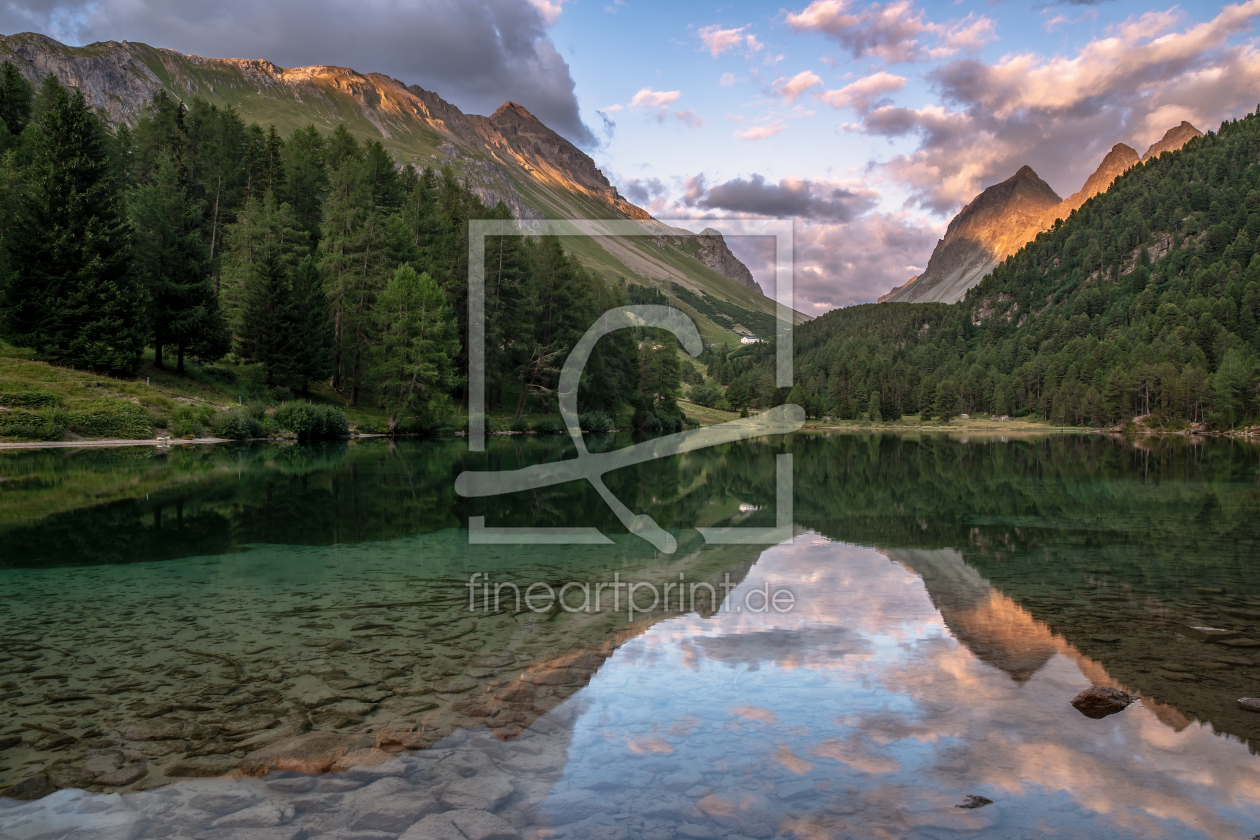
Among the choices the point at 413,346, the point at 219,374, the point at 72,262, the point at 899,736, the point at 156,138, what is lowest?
the point at 899,736

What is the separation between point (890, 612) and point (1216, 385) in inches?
6183

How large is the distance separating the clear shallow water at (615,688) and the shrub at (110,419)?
2734 centimetres

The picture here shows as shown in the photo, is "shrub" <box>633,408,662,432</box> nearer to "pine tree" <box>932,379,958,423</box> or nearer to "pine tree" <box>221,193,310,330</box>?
"pine tree" <box>221,193,310,330</box>

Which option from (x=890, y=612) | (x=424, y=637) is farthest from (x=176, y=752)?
(x=890, y=612)

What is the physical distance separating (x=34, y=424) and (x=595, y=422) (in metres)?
53.1

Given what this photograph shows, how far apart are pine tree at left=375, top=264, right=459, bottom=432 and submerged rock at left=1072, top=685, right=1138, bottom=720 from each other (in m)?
56.0

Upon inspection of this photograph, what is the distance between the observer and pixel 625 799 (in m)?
6.27

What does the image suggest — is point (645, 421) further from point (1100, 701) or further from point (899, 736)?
point (899, 736)

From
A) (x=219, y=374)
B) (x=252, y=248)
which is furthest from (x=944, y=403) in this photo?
(x=219, y=374)

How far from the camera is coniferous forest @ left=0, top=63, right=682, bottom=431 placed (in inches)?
1807

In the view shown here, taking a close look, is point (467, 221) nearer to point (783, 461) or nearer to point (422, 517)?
point (783, 461)

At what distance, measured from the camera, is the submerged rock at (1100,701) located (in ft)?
26.6

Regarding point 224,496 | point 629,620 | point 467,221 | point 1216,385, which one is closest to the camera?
point 629,620

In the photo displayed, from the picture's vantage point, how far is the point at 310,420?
181 ft
